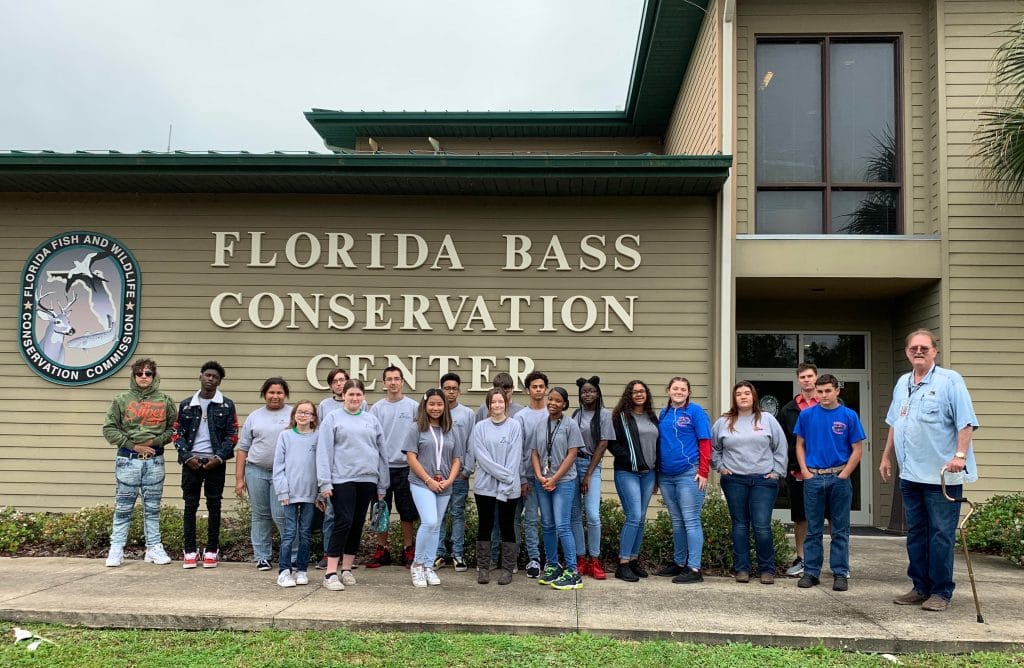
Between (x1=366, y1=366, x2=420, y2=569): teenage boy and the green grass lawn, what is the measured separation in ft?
6.38

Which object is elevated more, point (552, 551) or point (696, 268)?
point (696, 268)

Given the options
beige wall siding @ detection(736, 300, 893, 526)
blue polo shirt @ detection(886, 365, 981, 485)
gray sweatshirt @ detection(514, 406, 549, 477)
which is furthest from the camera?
beige wall siding @ detection(736, 300, 893, 526)

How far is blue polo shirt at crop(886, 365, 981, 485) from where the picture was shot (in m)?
5.68

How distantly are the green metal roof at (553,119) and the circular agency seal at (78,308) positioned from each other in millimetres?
6143

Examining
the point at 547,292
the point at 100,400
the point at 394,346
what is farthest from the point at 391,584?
the point at 100,400

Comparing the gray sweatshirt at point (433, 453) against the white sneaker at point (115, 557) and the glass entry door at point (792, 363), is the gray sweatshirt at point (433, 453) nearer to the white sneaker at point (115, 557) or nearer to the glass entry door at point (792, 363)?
the white sneaker at point (115, 557)

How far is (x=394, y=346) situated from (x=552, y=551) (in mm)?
3754

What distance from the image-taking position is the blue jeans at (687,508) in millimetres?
6664

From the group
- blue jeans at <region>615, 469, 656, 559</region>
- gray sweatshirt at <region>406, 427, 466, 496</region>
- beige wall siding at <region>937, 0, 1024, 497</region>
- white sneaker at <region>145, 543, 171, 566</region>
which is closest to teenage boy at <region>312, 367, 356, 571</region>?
gray sweatshirt at <region>406, 427, 466, 496</region>

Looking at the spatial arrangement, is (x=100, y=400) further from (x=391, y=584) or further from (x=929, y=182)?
(x=929, y=182)

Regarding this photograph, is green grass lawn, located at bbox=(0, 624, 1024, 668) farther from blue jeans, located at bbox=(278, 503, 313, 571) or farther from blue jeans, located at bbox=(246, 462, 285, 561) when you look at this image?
blue jeans, located at bbox=(246, 462, 285, 561)

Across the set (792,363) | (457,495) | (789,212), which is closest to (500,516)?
(457,495)

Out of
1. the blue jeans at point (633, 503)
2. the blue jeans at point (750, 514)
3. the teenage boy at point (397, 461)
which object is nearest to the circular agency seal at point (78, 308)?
the teenage boy at point (397, 461)

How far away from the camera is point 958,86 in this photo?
9.39m
